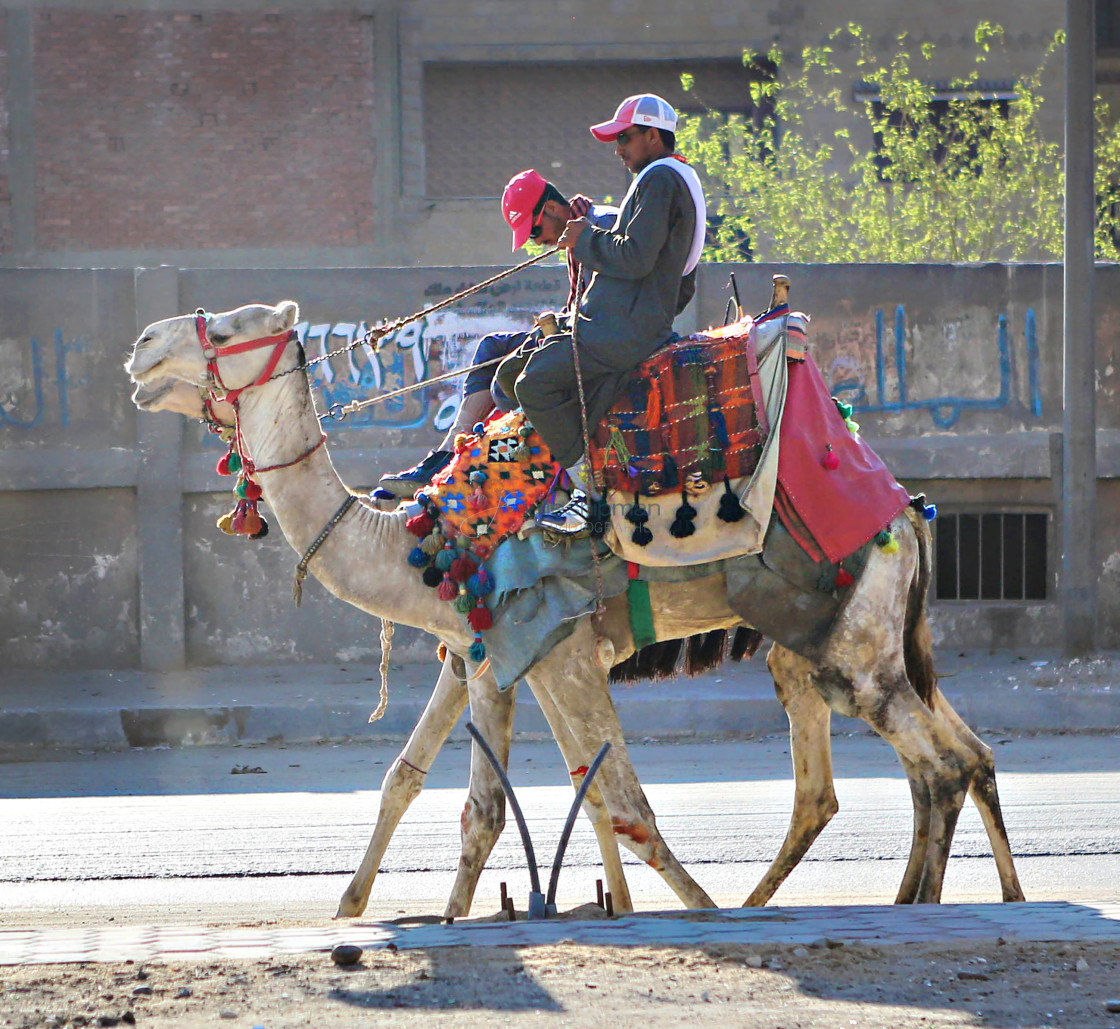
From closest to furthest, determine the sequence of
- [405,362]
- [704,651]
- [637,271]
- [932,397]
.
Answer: [637,271] → [704,651] → [405,362] → [932,397]

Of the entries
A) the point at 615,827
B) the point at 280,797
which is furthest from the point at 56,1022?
the point at 280,797

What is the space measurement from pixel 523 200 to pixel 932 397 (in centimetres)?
833

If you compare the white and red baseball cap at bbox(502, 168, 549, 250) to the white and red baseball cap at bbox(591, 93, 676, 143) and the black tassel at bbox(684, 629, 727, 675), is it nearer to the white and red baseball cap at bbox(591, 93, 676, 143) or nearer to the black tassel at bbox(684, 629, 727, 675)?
the white and red baseball cap at bbox(591, 93, 676, 143)

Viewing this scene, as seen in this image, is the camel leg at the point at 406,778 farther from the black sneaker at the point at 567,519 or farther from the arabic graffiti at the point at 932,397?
the arabic graffiti at the point at 932,397

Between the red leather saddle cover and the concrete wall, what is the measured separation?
24.8 feet

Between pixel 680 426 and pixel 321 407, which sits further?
pixel 321 407

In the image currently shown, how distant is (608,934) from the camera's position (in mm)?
4969

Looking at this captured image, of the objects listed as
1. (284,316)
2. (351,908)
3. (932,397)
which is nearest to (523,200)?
(284,316)

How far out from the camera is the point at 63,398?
538 inches

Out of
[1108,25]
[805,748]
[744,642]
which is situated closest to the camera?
[805,748]

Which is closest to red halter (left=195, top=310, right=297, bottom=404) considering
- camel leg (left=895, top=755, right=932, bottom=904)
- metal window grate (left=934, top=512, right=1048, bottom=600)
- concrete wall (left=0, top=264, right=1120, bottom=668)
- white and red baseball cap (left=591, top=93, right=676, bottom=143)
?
white and red baseball cap (left=591, top=93, right=676, bottom=143)

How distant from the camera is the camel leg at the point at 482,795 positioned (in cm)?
625

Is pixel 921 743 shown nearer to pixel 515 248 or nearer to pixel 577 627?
pixel 577 627

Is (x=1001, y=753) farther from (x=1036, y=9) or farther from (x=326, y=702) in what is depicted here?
(x=1036, y=9)
